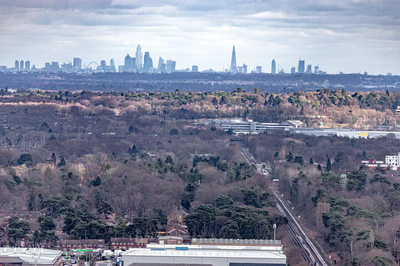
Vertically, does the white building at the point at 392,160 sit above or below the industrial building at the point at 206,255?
below

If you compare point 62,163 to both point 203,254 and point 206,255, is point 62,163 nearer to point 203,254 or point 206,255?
point 203,254

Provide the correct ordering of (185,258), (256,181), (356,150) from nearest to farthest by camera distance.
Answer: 1. (185,258)
2. (256,181)
3. (356,150)

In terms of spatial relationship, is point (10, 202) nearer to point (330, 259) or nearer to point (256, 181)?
point (256, 181)

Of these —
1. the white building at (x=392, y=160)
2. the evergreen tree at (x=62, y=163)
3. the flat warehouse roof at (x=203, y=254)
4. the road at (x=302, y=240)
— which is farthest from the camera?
the white building at (x=392, y=160)

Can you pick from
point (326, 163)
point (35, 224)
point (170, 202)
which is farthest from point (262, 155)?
point (35, 224)

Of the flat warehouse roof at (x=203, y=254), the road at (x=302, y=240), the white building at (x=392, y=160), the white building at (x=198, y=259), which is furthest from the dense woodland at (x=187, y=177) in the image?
the white building at (x=198, y=259)

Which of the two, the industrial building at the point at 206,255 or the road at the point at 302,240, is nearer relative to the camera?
the industrial building at the point at 206,255

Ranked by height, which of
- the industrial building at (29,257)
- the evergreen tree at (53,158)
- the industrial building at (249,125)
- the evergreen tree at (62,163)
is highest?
the industrial building at (29,257)

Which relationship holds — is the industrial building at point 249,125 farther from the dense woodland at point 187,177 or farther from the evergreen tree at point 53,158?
the evergreen tree at point 53,158
